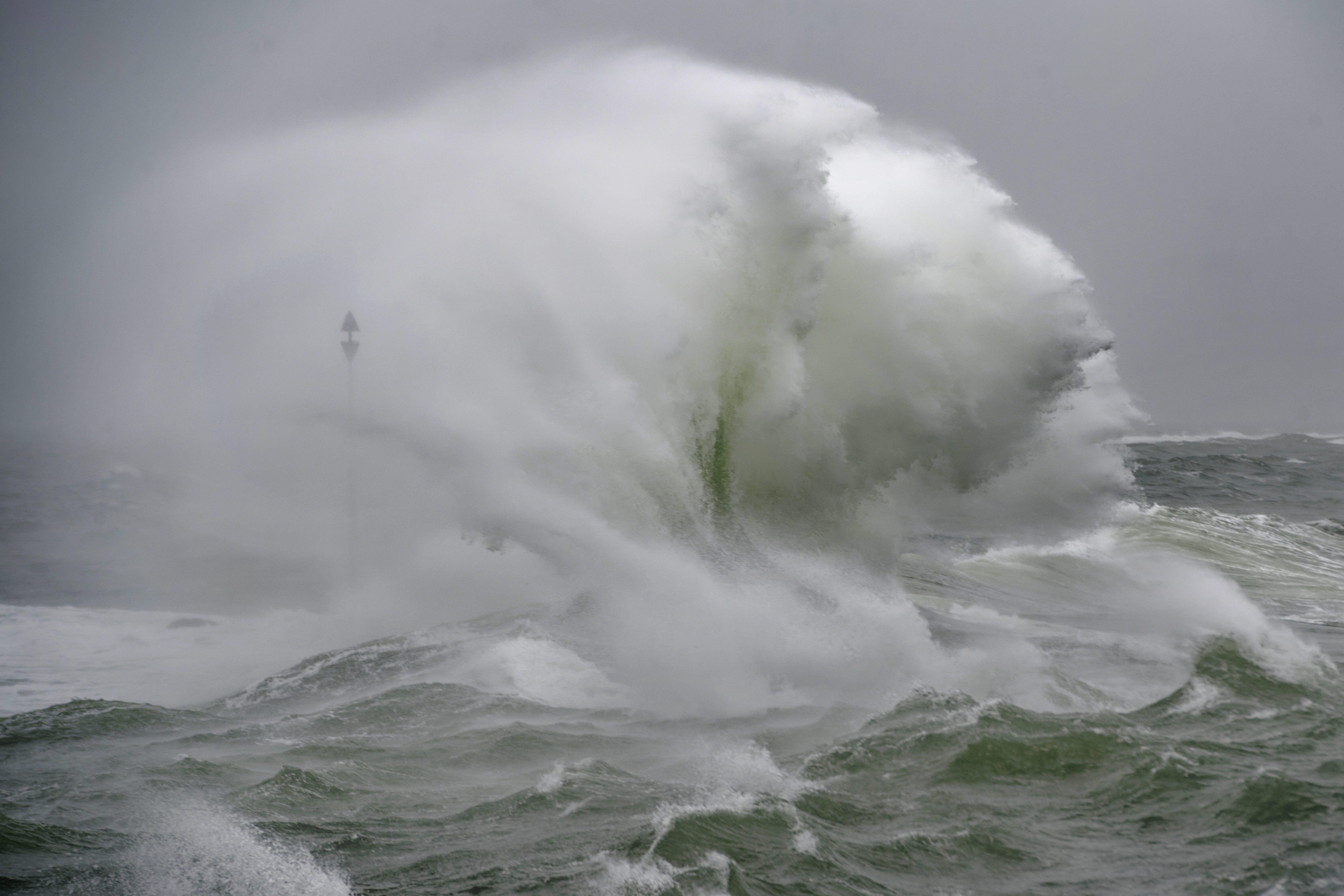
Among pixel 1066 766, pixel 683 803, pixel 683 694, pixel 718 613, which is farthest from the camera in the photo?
pixel 718 613

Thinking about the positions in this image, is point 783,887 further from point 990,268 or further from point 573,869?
point 990,268

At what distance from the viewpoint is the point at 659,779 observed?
653cm

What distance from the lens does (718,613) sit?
9.44 metres

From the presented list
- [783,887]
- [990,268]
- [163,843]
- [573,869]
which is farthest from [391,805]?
[990,268]

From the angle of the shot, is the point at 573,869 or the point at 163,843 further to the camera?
the point at 163,843

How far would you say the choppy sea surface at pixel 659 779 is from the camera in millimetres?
5082

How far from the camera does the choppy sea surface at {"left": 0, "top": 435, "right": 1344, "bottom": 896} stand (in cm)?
508

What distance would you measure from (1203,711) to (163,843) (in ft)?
22.9

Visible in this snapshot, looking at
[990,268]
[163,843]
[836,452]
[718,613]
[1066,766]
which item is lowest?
[163,843]

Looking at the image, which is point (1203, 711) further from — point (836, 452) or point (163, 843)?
point (163, 843)

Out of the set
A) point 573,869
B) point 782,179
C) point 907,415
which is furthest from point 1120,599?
point 573,869

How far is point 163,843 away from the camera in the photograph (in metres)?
5.50

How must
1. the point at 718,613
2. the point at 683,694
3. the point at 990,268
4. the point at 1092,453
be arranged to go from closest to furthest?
the point at 683,694, the point at 718,613, the point at 990,268, the point at 1092,453

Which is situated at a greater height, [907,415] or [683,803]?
[907,415]
